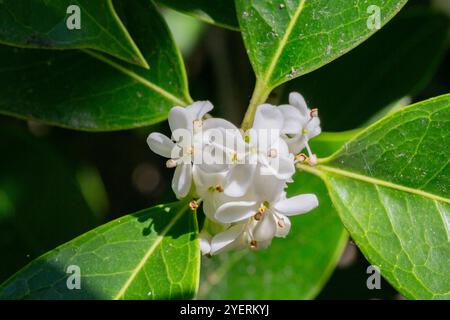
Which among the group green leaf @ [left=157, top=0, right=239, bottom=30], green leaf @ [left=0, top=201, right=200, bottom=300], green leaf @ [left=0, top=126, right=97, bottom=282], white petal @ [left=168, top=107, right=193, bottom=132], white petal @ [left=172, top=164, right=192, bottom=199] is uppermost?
green leaf @ [left=157, top=0, right=239, bottom=30]

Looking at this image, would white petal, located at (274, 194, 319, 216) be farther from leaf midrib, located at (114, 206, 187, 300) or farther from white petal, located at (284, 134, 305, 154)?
leaf midrib, located at (114, 206, 187, 300)

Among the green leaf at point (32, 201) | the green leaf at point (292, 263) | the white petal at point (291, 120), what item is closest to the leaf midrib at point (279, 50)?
the white petal at point (291, 120)

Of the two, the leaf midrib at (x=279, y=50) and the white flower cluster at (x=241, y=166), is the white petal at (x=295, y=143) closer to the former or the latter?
the white flower cluster at (x=241, y=166)

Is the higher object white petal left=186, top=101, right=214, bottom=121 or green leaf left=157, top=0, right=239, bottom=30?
green leaf left=157, top=0, right=239, bottom=30

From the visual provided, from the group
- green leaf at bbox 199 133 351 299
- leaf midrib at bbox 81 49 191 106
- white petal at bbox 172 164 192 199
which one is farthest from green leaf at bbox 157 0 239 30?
green leaf at bbox 199 133 351 299

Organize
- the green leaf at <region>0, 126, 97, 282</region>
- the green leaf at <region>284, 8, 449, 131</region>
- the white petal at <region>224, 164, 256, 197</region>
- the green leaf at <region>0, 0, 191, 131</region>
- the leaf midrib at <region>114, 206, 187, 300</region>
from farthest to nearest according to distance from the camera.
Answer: the green leaf at <region>284, 8, 449, 131</region> → the green leaf at <region>0, 126, 97, 282</region> → the green leaf at <region>0, 0, 191, 131</region> → the leaf midrib at <region>114, 206, 187, 300</region> → the white petal at <region>224, 164, 256, 197</region>

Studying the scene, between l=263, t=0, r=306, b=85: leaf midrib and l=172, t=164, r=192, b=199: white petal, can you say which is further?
l=263, t=0, r=306, b=85: leaf midrib

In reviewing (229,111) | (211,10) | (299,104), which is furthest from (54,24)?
(229,111)

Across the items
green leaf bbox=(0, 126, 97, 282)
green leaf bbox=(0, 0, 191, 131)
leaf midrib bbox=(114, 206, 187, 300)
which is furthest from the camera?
green leaf bbox=(0, 126, 97, 282)
